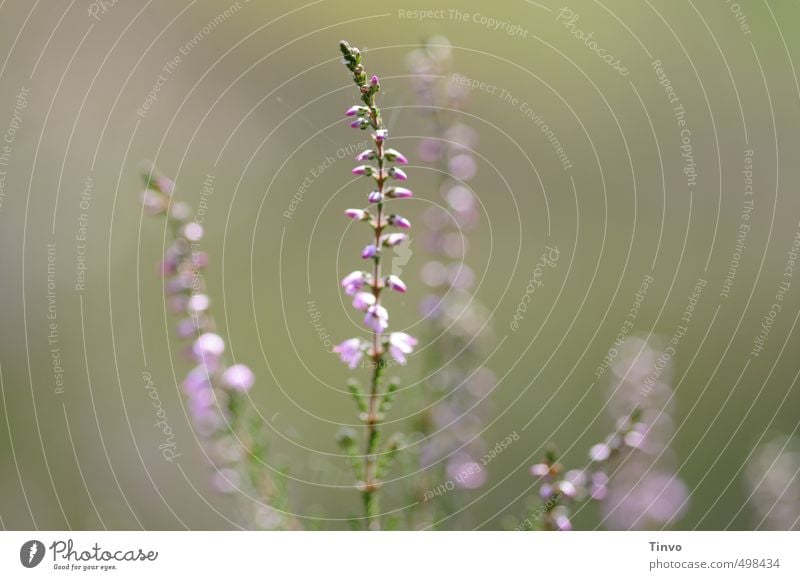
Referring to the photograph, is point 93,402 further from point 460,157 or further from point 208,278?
point 460,157

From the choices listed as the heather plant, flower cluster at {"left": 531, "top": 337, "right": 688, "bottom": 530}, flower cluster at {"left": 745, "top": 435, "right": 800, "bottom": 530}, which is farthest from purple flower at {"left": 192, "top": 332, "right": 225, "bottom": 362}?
flower cluster at {"left": 745, "top": 435, "right": 800, "bottom": 530}

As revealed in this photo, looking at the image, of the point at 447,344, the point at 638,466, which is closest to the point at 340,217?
the point at 447,344

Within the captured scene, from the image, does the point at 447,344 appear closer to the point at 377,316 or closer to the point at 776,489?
the point at 377,316

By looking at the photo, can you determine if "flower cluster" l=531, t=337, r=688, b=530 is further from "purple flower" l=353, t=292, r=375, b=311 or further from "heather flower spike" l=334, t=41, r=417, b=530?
"purple flower" l=353, t=292, r=375, b=311

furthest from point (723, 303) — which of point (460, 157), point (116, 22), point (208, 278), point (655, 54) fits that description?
point (116, 22)

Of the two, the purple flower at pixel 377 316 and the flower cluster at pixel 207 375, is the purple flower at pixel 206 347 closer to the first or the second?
the flower cluster at pixel 207 375

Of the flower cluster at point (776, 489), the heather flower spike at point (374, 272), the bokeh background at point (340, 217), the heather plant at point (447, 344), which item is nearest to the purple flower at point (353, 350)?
the heather flower spike at point (374, 272)
